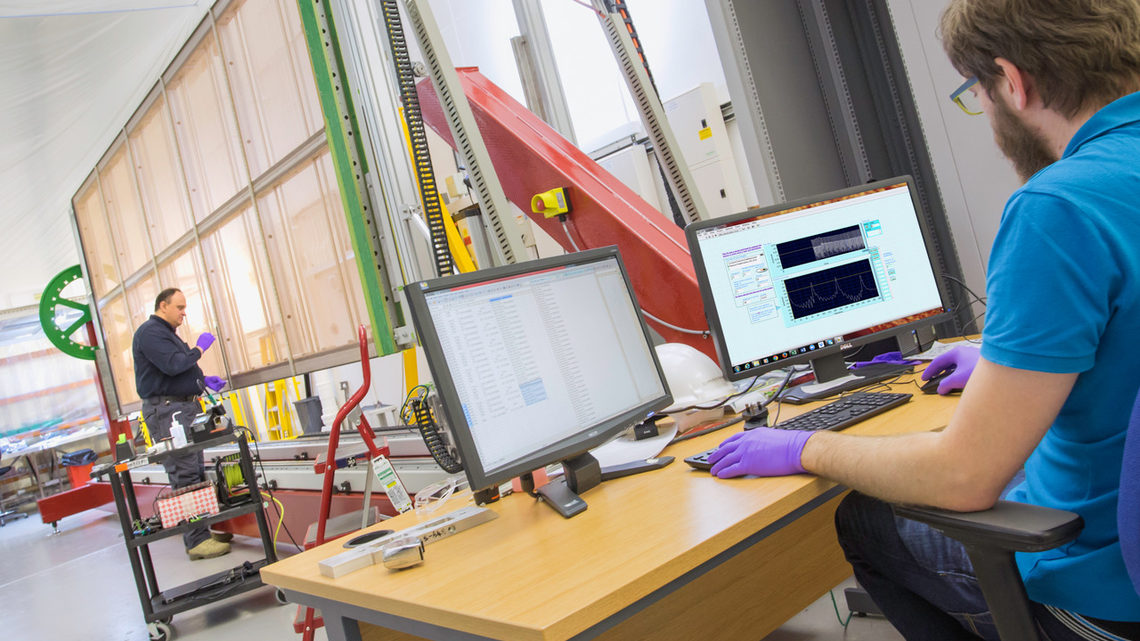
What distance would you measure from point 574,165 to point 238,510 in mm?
2429

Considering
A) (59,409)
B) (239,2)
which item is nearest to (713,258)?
(239,2)

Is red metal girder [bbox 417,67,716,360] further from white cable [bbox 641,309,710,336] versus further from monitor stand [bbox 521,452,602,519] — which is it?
monitor stand [bbox 521,452,602,519]

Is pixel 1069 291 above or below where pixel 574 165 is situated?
below

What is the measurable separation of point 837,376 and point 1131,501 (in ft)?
3.39

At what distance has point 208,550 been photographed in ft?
15.8

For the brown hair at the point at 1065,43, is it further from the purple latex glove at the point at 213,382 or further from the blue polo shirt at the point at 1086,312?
the purple latex glove at the point at 213,382

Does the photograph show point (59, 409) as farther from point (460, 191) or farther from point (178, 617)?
point (460, 191)

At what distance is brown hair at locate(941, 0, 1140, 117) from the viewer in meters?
0.81

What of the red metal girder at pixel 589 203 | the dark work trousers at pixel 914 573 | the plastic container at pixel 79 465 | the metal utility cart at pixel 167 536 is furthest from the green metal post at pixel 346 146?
the plastic container at pixel 79 465

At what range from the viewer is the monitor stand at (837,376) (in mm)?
1637

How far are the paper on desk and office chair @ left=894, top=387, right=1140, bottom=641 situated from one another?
24.0 inches

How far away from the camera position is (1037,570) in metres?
0.86

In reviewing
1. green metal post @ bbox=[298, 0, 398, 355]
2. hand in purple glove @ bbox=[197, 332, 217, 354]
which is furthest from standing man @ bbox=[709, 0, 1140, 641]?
hand in purple glove @ bbox=[197, 332, 217, 354]

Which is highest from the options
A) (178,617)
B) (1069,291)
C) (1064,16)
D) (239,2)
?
(239,2)
